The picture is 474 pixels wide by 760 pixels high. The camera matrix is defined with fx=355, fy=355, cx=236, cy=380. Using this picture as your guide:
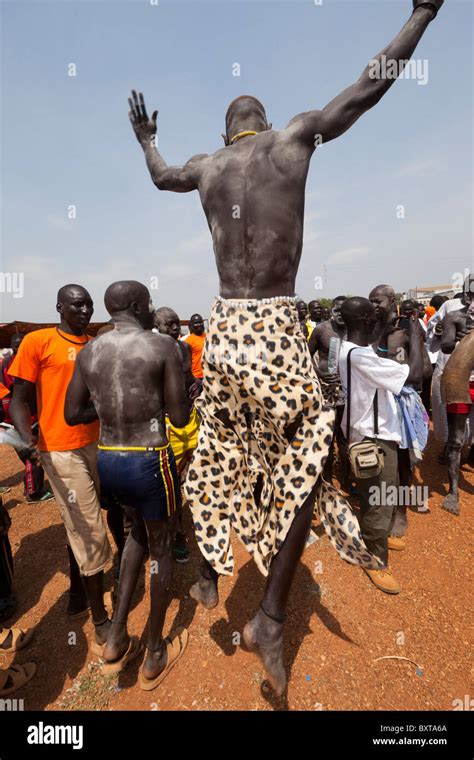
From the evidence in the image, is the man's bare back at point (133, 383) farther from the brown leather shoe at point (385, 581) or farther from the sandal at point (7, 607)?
the brown leather shoe at point (385, 581)

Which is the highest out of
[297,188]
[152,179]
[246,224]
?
[152,179]

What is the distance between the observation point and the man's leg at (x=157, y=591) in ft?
7.46

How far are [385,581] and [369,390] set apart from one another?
1658 mm

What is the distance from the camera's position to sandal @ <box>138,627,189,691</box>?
2.28 metres

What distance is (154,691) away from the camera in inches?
89.6

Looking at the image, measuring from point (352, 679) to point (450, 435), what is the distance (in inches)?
124

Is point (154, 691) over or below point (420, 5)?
below

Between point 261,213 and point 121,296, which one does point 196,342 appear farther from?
point 261,213

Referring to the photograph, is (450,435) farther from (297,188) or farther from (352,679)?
(297,188)

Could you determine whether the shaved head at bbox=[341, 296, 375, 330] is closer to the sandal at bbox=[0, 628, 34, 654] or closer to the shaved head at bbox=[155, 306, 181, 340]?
the shaved head at bbox=[155, 306, 181, 340]

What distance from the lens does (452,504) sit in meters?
4.30

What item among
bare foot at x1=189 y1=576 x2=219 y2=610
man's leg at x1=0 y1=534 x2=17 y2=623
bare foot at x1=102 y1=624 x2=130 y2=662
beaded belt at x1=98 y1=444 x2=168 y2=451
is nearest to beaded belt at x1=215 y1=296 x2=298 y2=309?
beaded belt at x1=98 y1=444 x2=168 y2=451

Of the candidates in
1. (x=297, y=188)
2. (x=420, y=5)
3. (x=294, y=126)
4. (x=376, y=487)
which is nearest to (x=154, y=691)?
(x=376, y=487)

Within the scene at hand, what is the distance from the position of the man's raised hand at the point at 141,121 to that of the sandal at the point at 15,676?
3737 mm
